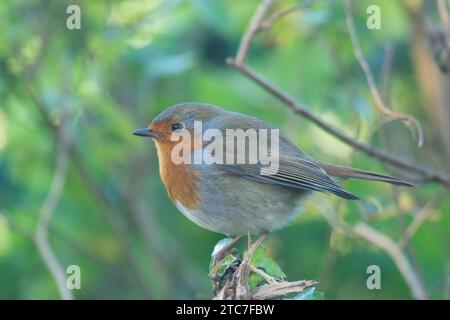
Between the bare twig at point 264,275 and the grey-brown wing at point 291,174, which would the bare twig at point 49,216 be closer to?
the grey-brown wing at point 291,174

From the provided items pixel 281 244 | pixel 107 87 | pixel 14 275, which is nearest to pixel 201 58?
pixel 107 87

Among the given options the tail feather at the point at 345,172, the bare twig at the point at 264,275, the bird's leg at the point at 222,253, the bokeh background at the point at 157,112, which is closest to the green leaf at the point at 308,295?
the bare twig at the point at 264,275

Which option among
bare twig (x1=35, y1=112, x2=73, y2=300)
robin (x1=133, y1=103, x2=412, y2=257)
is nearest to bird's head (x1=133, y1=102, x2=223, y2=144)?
robin (x1=133, y1=103, x2=412, y2=257)

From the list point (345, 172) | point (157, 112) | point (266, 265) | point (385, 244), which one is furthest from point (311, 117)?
point (157, 112)

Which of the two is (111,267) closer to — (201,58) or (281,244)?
(281,244)

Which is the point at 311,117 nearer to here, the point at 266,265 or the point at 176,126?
the point at 176,126

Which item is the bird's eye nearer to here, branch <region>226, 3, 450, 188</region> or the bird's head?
the bird's head
